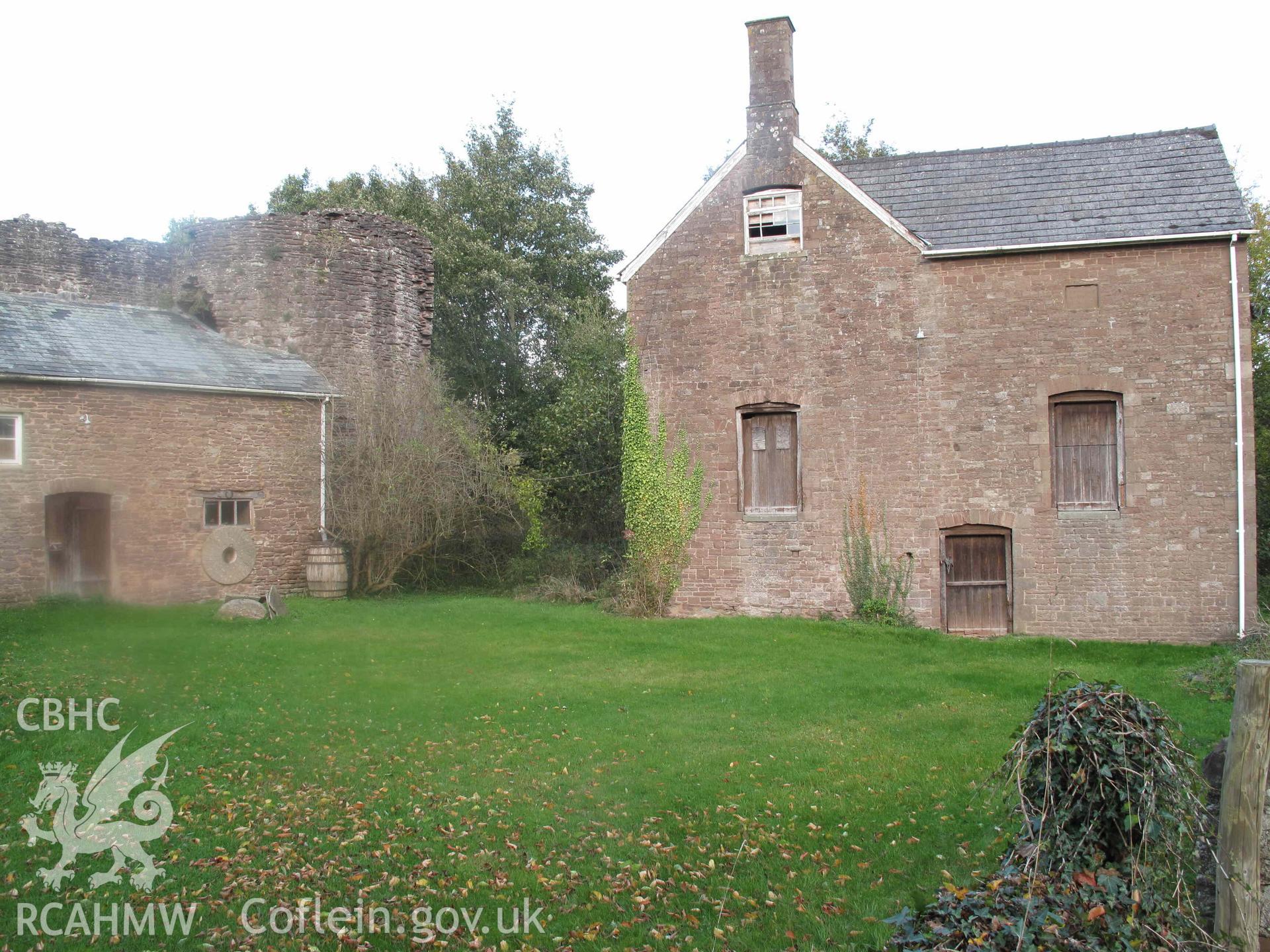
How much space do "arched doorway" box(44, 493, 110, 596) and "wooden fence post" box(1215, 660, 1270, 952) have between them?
16.5 metres

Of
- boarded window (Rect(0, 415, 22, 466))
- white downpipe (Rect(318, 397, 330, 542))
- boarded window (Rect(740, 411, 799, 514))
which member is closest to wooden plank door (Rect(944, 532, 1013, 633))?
boarded window (Rect(740, 411, 799, 514))

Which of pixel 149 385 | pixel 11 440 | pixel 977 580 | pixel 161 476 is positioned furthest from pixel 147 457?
pixel 977 580

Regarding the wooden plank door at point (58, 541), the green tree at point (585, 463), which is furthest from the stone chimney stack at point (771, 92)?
the wooden plank door at point (58, 541)

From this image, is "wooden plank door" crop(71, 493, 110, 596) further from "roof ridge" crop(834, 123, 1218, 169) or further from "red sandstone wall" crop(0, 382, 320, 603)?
"roof ridge" crop(834, 123, 1218, 169)

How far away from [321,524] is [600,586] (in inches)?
239

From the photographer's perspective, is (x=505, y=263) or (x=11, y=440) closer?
(x=11, y=440)

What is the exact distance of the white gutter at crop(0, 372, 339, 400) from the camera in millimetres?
15742

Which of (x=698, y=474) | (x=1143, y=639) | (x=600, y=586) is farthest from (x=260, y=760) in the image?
(x=1143, y=639)

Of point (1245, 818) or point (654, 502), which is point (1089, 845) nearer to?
point (1245, 818)

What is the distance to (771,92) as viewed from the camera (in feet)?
54.1

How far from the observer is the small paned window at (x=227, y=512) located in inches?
708

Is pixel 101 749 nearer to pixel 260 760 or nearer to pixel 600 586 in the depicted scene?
pixel 260 760

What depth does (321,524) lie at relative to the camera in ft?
63.7

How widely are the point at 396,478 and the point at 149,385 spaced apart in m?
4.89
